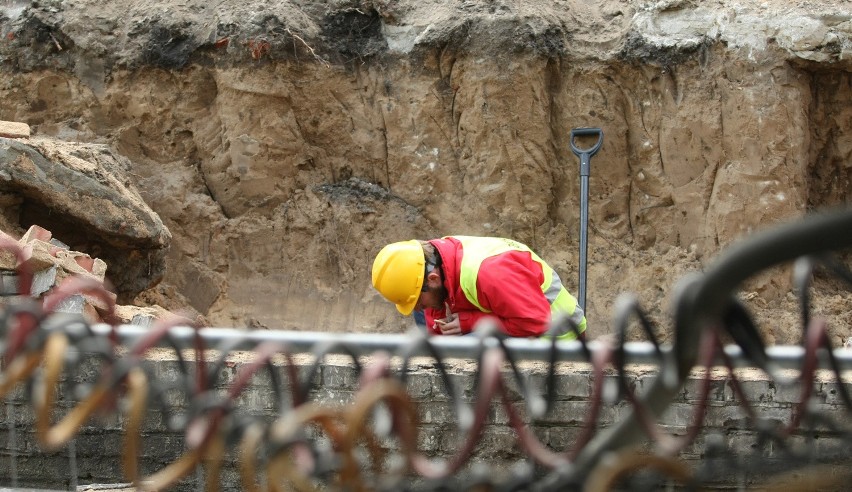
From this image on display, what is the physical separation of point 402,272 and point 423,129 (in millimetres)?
3931

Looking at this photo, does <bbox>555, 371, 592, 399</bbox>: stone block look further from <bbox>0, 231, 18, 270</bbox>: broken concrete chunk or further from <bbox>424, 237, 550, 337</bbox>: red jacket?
<bbox>0, 231, 18, 270</bbox>: broken concrete chunk

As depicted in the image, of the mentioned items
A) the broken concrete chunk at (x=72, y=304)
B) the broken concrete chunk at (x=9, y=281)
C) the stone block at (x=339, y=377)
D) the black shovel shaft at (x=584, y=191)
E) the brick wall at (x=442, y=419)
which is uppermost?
the black shovel shaft at (x=584, y=191)

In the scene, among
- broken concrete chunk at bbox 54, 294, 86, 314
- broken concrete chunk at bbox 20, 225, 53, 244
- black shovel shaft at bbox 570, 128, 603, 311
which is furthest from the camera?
black shovel shaft at bbox 570, 128, 603, 311

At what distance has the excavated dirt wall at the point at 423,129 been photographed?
7.98m

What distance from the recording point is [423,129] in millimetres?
8602

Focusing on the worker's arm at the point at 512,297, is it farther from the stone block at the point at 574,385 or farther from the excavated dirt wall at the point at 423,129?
the excavated dirt wall at the point at 423,129

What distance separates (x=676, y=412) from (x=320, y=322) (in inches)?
192

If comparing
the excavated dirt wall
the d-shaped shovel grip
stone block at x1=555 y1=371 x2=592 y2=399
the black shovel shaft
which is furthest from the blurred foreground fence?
the excavated dirt wall

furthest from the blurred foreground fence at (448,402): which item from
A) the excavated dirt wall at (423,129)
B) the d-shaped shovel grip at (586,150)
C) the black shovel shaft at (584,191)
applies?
the excavated dirt wall at (423,129)

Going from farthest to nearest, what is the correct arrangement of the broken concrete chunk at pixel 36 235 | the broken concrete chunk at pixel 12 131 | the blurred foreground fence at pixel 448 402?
1. the broken concrete chunk at pixel 12 131
2. the broken concrete chunk at pixel 36 235
3. the blurred foreground fence at pixel 448 402

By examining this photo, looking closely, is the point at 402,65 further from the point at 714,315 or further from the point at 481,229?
the point at 714,315

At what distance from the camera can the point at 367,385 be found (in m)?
2.35

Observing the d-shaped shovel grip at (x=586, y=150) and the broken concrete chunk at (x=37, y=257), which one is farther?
the d-shaped shovel grip at (x=586, y=150)

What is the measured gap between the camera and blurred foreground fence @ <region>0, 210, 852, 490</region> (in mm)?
2076
